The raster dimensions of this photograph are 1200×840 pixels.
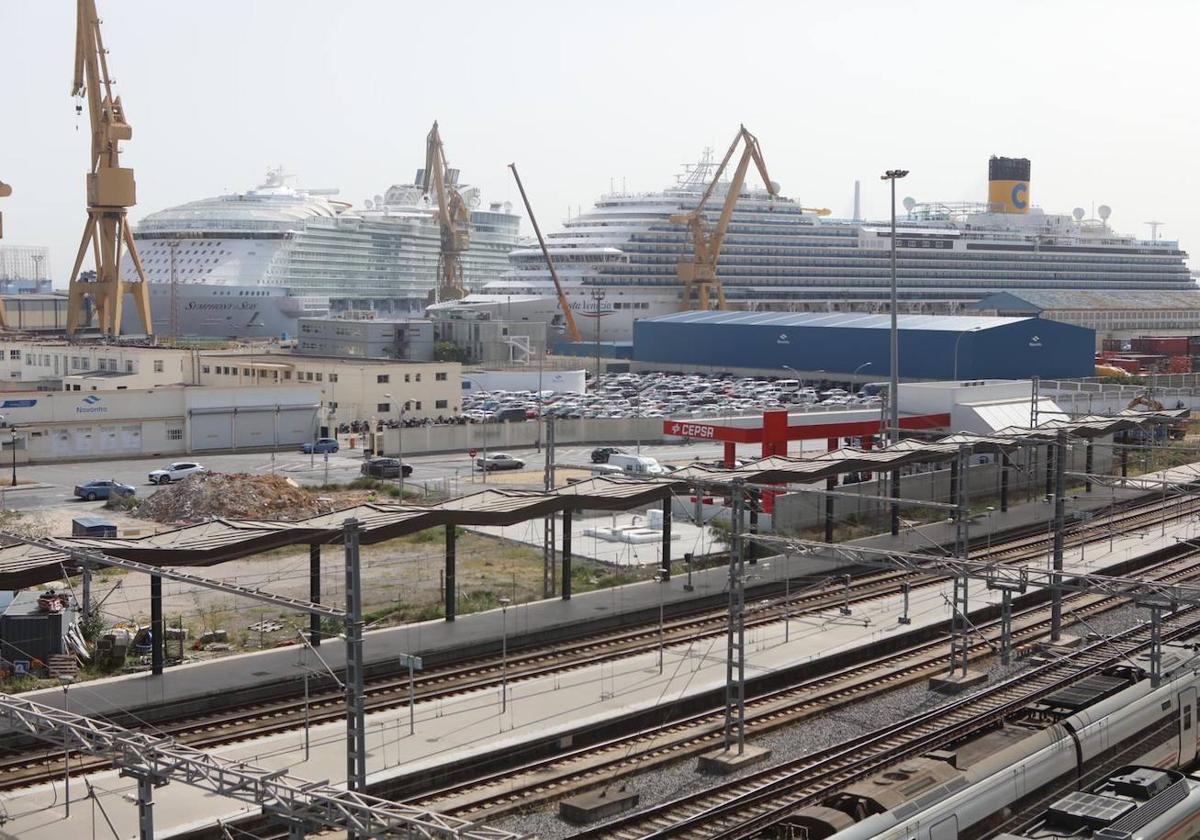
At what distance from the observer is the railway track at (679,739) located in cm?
1156

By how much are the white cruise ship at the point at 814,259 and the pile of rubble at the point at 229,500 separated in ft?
121

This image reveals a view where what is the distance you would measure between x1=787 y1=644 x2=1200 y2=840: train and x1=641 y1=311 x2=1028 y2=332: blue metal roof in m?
33.0

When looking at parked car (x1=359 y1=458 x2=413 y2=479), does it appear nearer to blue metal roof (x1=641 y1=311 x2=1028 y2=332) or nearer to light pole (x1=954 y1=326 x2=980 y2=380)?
blue metal roof (x1=641 y1=311 x2=1028 y2=332)

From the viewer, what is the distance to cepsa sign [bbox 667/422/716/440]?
2861cm

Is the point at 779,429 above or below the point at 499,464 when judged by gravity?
above

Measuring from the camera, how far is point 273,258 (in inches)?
3142

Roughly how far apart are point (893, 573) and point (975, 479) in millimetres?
8626

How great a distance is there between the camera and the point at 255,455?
119 ft

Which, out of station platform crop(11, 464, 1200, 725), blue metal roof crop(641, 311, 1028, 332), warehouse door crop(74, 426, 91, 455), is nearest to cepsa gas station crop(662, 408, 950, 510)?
station platform crop(11, 464, 1200, 725)

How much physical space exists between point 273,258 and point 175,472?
2002 inches

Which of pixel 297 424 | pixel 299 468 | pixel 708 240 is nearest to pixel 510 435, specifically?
pixel 297 424

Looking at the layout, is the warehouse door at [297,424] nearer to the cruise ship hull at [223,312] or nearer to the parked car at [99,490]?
the parked car at [99,490]

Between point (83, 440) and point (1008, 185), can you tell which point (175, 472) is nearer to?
point (83, 440)

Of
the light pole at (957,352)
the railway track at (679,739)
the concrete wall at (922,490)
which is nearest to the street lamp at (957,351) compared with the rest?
the light pole at (957,352)
